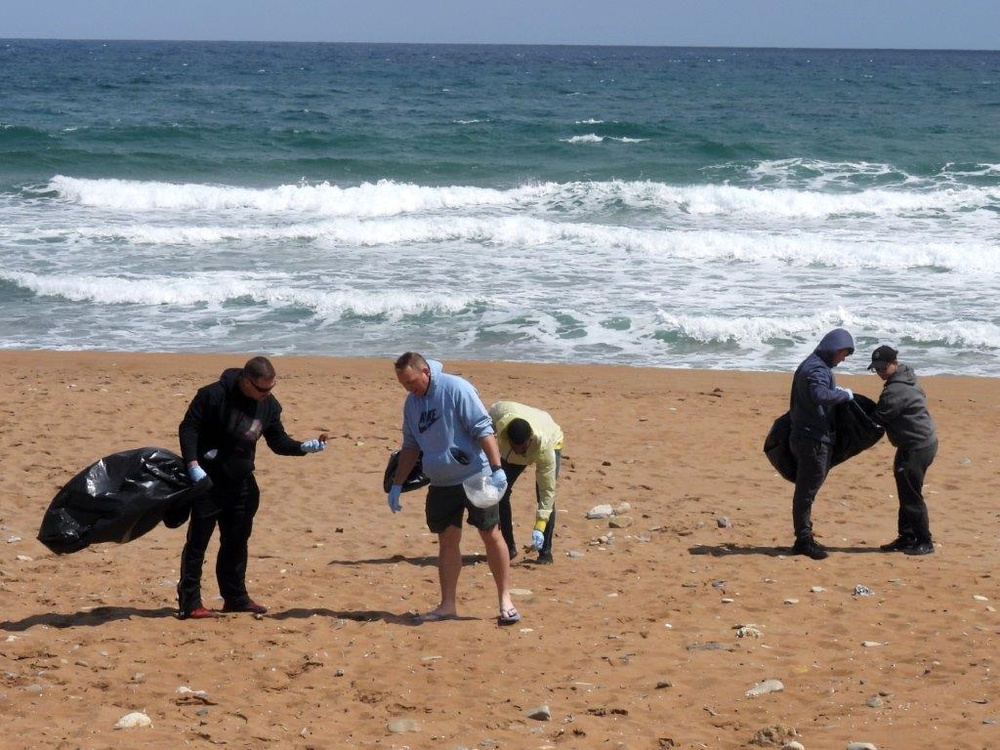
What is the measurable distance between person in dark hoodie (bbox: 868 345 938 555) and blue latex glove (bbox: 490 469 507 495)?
277 cm

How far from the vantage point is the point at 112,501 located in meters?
6.03

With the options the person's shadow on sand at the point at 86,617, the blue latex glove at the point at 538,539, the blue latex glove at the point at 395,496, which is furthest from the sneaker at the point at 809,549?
the person's shadow on sand at the point at 86,617

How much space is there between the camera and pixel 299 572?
726cm

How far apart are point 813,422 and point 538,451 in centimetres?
182

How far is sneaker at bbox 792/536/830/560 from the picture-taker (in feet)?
24.8

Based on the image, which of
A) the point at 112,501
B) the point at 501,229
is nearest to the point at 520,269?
the point at 501,229

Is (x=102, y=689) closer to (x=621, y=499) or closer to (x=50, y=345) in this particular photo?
(x=621, y=499)

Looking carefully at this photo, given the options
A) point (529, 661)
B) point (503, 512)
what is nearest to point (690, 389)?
point (503, 512)

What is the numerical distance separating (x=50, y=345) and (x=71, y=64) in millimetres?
74897

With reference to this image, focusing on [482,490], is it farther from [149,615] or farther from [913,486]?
[913,486]

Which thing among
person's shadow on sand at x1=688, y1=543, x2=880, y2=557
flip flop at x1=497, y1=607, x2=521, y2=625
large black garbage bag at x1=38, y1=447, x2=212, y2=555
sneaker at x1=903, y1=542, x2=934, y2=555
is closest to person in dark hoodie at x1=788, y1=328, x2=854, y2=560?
person's shadow on sand at x1=688, y1=543, x2=880, y2=557

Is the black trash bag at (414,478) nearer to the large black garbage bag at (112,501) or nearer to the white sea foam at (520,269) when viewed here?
the large black garbage bag at (112,501)

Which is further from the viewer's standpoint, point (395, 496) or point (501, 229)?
point (501, 229)

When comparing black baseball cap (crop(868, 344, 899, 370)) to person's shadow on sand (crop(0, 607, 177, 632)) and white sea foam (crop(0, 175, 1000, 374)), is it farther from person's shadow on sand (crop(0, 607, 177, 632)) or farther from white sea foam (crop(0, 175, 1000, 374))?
white sea foam (crop(0, 175, 1000, 374))
